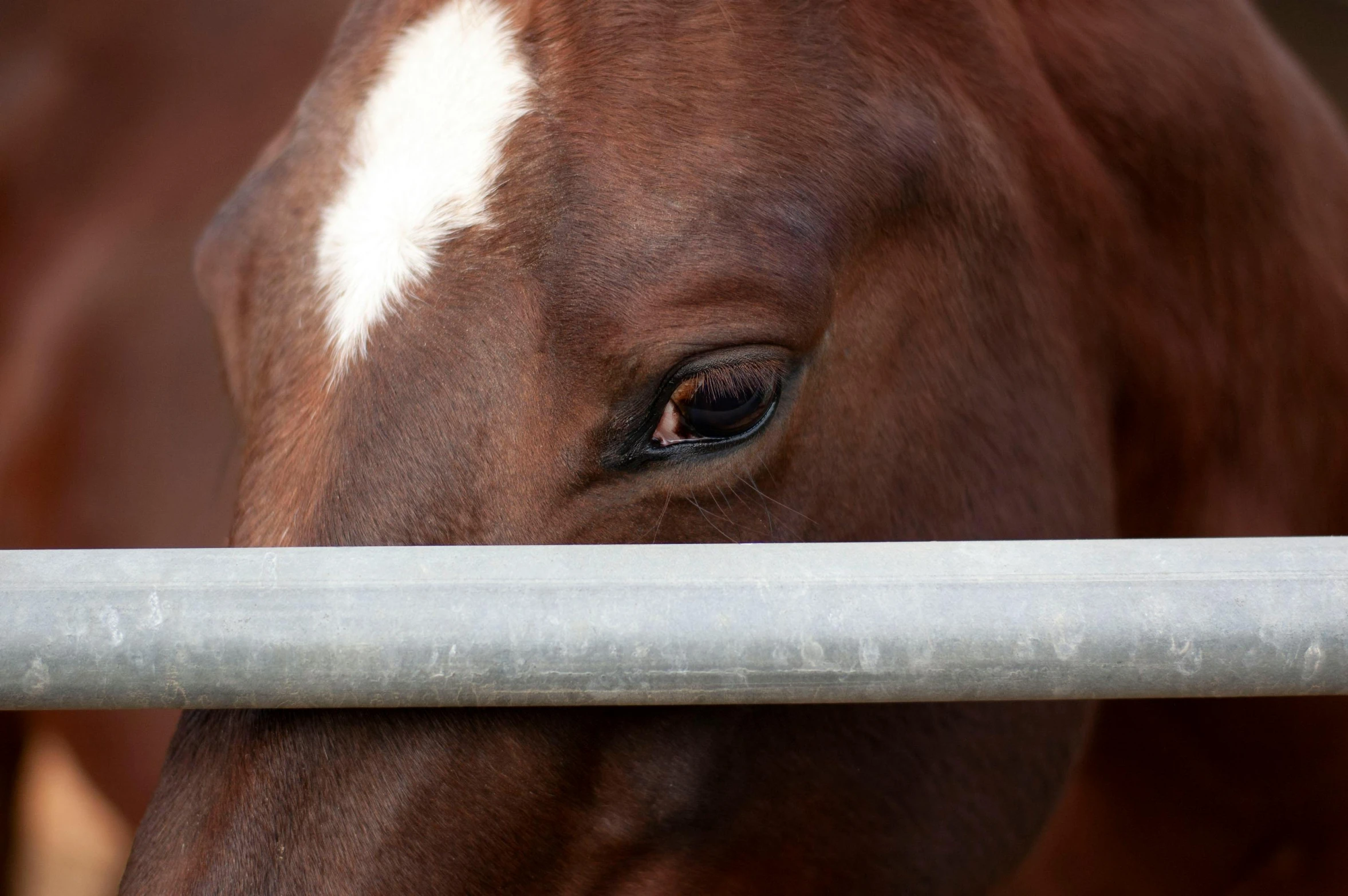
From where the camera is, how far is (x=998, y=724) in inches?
48.4

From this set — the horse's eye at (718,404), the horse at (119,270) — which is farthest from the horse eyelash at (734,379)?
the horse at (119,270)

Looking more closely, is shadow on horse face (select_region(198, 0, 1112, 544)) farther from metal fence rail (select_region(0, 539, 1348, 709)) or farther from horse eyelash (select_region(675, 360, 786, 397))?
metal fence rail (select_region(0, 539, 1348, 709))

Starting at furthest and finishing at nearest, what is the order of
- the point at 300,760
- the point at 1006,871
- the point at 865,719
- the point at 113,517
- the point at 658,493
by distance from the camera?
the point at 113,517 < the point at 1006,871 < the point at 865,719 < the point at 658,493 < the point at 300,760

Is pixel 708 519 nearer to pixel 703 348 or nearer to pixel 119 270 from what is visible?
pixel 703 348

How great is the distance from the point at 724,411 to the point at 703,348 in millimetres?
65

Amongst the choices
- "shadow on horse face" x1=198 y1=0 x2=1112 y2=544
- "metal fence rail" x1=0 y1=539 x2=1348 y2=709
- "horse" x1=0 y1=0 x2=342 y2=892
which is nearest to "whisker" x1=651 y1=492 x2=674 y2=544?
"shadow on horse face" x1=198 y1=0 x2=1112 y2=544

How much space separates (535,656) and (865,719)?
55 cm

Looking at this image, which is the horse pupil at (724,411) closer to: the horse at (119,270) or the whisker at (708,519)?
the whisker at (708,519)

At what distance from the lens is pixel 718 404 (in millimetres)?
990

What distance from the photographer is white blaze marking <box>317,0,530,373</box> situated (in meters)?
0.96

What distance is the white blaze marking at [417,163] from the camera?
0.96 m

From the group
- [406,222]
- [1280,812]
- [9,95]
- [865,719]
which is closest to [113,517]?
[9,95]

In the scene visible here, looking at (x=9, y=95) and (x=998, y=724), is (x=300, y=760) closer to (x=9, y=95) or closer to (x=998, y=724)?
(x=998, y=724)

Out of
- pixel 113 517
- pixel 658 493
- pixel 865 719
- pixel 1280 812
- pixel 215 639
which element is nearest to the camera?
pixel 215 639
